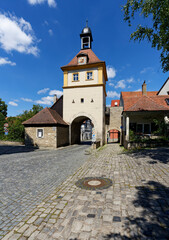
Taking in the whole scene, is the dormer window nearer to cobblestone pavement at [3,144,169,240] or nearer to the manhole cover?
the manhole cover

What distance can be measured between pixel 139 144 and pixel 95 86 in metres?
11.2

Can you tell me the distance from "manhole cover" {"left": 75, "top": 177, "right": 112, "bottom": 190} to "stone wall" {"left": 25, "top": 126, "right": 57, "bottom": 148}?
1218 centimetres

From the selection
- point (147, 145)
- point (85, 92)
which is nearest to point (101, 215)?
point (147, 145)

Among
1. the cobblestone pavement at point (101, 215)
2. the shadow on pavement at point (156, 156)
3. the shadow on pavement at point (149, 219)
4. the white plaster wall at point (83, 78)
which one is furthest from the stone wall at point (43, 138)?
the shadow on pavement at point (149, 219)

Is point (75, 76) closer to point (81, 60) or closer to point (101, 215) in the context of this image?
point (81, 60)

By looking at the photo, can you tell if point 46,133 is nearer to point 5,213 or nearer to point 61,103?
point 61,103

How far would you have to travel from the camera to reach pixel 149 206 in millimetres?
3178

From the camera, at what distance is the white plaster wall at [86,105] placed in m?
19.8

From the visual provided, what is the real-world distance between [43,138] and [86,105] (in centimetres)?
788

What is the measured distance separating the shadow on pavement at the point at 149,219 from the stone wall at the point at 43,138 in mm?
14046

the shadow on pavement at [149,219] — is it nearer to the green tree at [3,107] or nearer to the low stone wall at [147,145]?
the low stone wall at [147,145]

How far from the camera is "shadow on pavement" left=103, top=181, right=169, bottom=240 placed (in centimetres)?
233

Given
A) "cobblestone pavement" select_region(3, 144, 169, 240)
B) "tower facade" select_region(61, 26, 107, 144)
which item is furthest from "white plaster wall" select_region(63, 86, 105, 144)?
"cobblestone pavement" select_region(3, 144, 169, 240)

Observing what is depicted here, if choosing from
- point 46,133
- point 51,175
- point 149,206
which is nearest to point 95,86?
point 46,133
